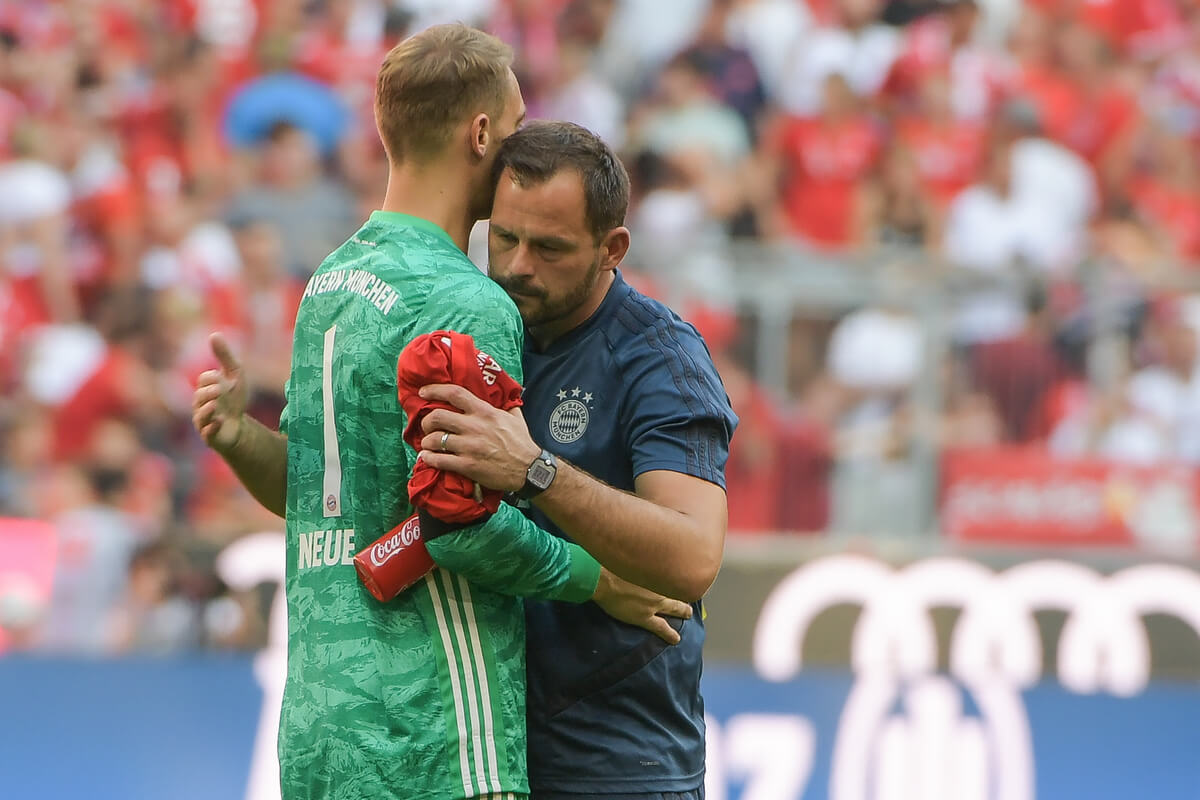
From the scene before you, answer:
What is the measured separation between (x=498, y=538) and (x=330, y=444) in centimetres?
42

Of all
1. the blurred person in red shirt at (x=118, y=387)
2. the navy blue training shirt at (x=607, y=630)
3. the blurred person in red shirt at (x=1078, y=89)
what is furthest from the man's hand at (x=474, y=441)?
the blurred person in red shirt at (x=1078, y=89)

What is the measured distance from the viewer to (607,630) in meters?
3.23

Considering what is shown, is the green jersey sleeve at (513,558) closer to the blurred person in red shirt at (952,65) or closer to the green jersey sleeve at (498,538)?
the green jersey sleeve at (498,538)

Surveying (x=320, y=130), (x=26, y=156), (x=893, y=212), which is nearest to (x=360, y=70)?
(x=320, y=130)

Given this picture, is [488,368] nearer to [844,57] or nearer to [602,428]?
[602,428]

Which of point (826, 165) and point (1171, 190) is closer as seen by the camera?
point (826, 165)

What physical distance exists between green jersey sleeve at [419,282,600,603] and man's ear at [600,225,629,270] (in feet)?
1.12

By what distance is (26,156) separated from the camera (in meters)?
9.87

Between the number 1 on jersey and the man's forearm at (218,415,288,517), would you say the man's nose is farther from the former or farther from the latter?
the man's forearm at (218,415,288,517)

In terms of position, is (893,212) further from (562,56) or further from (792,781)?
(792,781)

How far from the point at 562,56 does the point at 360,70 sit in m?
1.33

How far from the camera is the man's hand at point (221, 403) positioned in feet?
11.2

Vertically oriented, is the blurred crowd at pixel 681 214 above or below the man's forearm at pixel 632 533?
above

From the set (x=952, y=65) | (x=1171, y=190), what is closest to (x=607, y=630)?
(x=1171, y=190)
